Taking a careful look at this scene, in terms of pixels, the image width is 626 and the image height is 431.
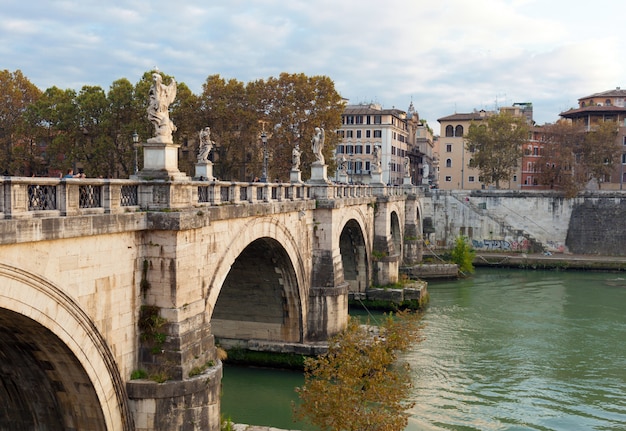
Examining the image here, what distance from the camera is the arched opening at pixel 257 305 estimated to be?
2258cm

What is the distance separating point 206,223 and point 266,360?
10625mm

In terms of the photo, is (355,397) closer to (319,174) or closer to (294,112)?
(319,174)

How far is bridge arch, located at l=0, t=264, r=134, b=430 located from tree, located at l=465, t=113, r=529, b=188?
168ft

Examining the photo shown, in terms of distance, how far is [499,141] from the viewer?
58062mm

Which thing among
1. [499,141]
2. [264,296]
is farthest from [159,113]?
[499,141]

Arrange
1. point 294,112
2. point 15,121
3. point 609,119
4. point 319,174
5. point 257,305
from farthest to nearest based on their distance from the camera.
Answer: point 609,119 < point 294,112 < point 15,121 < point 319,174 < point 257,305

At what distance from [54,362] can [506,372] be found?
16.9m

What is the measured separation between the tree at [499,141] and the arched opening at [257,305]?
131 feet

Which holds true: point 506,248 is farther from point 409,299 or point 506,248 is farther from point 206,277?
point 206,277

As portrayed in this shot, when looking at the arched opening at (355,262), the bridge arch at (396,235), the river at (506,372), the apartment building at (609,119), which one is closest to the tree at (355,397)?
the river at (506,372)

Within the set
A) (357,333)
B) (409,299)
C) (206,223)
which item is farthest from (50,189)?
(409,299)

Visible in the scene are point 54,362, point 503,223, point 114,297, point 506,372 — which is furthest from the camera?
point 503,223

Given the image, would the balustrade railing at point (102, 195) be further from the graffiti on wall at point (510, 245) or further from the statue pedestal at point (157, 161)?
the graffiti on wall at point (510, 245)

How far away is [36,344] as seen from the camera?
10.9m
